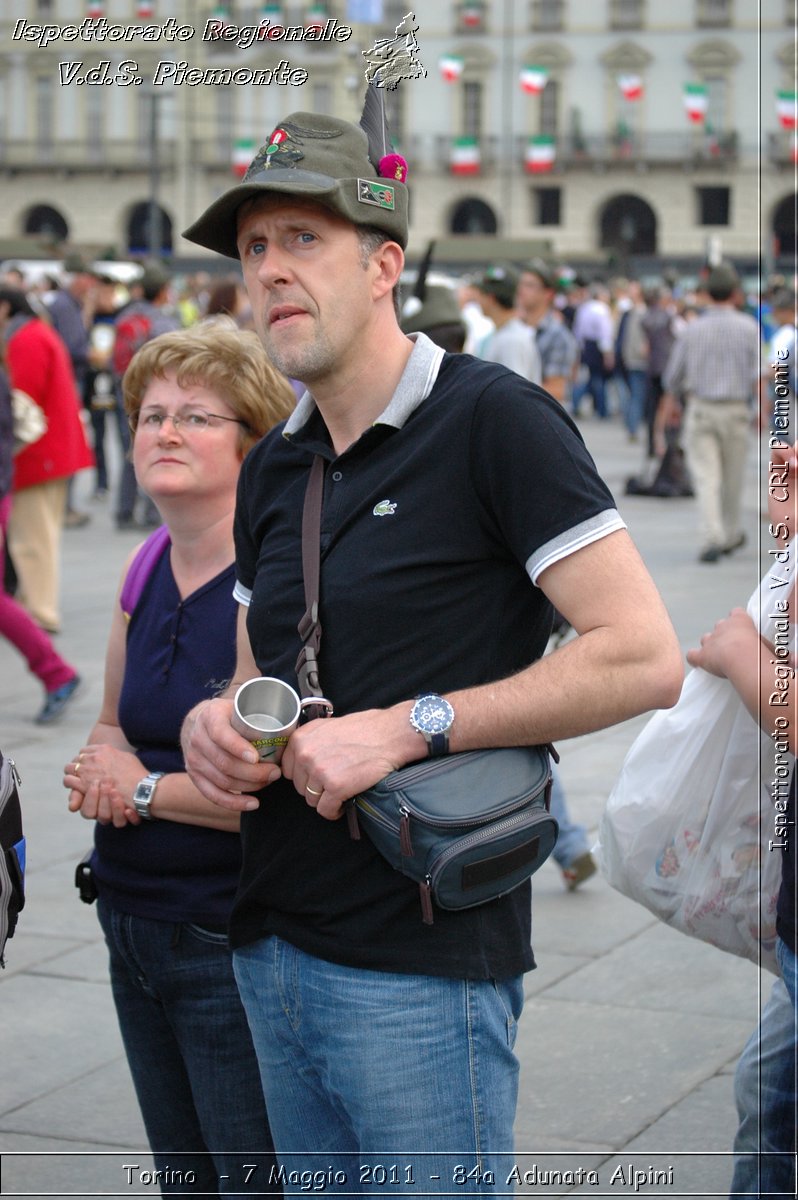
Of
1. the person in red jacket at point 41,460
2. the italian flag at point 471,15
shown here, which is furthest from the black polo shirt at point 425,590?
the italian flag at point 471,15

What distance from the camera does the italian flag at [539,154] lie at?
196 ft

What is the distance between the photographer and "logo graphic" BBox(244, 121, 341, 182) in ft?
6.71

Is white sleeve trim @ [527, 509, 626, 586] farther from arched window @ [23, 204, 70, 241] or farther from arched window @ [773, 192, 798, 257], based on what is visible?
arched window @ [23, 204, 70, 241]

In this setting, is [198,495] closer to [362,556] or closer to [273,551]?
[273,551]

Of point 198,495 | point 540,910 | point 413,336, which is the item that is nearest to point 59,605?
point 540,910

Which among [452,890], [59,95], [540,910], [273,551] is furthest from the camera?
[59,95]

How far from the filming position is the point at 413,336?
7.13 ft

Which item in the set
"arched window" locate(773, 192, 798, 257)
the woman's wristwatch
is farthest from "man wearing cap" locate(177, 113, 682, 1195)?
"arched window" locate(773, 192, 798, 257)

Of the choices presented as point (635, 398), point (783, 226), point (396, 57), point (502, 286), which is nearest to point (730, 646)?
point (396, 57)

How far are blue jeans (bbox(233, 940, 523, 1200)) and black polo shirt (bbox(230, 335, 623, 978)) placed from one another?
0.10ft

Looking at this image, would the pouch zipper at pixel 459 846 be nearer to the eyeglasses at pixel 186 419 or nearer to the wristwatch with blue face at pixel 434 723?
the wristwatch with blue face at pixel 434 723

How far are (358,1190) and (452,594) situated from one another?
2.44 ft

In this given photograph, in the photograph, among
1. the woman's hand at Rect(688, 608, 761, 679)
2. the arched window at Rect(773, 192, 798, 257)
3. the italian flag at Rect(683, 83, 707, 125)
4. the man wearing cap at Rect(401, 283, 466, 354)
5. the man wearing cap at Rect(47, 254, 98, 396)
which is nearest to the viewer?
the woman's hand at Rect(688, 608, 761, 679)

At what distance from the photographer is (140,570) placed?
2787 mm
